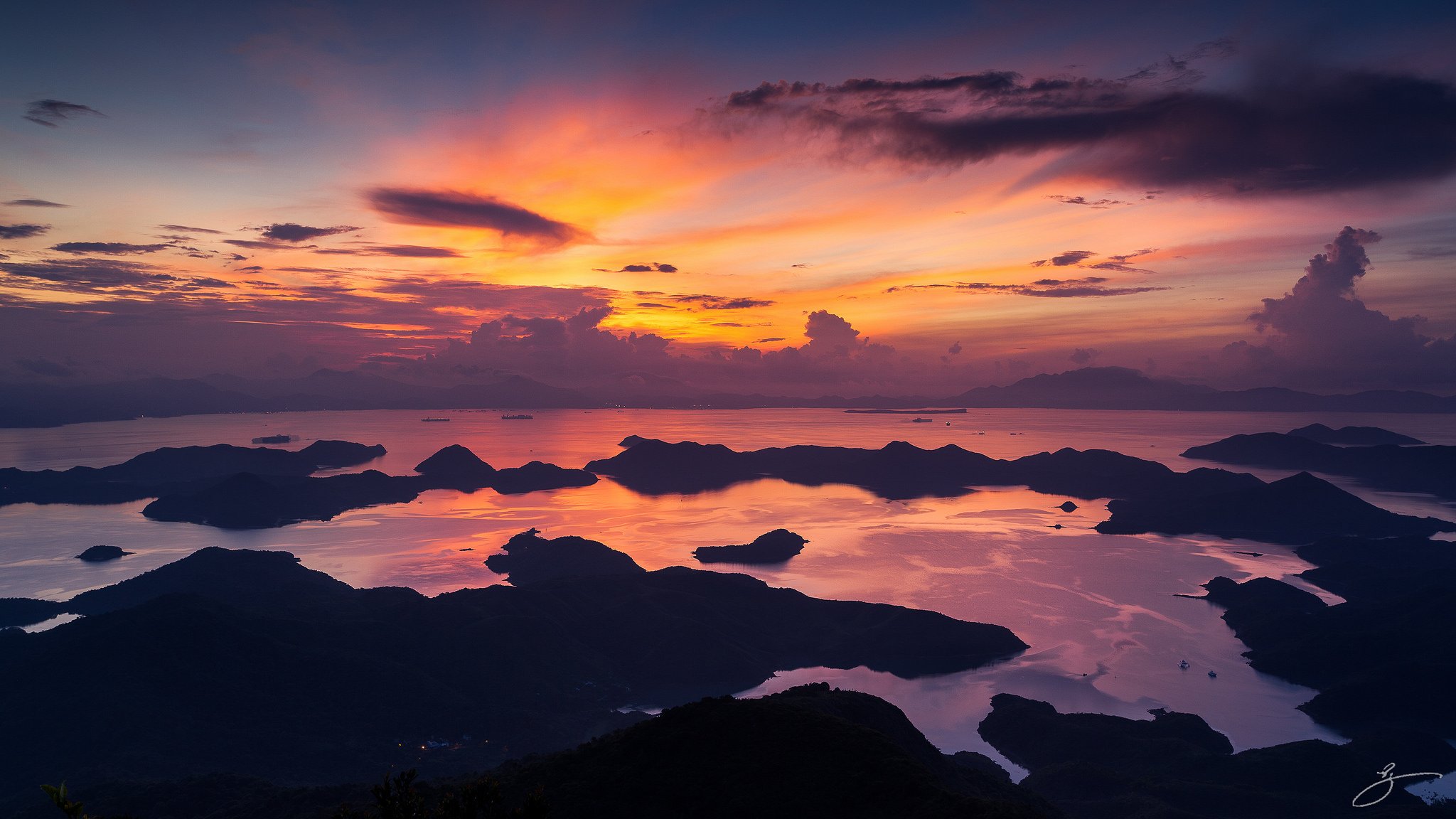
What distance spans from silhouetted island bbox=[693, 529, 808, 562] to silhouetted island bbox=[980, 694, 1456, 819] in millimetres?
76917

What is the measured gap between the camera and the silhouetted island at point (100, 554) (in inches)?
5659

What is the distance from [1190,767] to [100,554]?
179m

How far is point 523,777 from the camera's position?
42.9 meters

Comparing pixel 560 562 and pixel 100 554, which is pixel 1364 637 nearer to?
pixel 560 562

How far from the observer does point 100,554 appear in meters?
145

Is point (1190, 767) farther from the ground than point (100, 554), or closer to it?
closer to it

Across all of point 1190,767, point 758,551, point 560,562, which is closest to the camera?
point 1190,767

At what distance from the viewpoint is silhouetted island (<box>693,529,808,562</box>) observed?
5940 inches

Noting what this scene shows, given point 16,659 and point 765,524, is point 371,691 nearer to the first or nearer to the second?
point 16,659

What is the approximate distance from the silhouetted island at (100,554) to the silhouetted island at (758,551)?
111 m
